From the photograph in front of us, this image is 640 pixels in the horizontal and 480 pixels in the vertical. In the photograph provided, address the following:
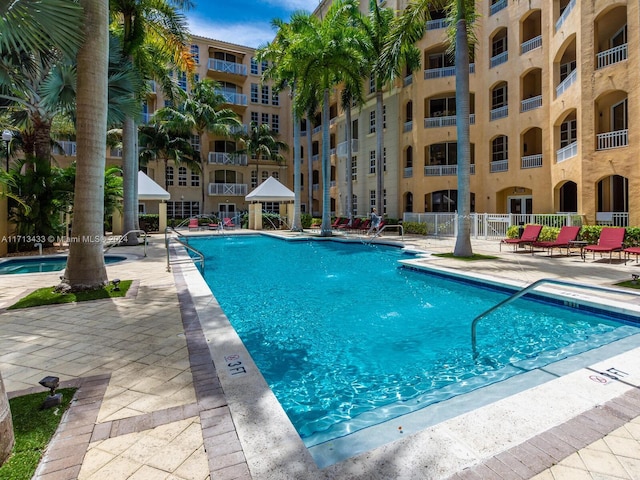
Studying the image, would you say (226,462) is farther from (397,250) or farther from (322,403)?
(397,250)

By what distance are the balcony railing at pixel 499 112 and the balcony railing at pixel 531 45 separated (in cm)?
291

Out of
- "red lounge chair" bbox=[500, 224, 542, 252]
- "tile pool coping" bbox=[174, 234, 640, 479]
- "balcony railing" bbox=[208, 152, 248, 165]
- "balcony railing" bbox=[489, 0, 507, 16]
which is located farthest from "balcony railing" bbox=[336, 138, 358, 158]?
"tile pool coping" bbox=[174, 234, 640, 479]

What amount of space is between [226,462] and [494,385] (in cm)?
272

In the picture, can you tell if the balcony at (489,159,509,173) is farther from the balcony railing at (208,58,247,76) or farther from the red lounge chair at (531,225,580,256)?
the balcony railing at (208,58,247,76)

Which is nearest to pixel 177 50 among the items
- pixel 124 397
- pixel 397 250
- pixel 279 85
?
pixel 279 85

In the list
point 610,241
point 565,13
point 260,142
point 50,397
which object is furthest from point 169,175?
point 50,397

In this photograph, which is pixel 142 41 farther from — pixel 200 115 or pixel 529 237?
pixel 200 115

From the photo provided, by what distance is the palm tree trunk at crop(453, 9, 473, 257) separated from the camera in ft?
39.7

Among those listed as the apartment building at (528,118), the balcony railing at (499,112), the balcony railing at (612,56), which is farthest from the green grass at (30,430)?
the balcony railing at (499,112)

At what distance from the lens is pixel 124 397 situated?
129 inches

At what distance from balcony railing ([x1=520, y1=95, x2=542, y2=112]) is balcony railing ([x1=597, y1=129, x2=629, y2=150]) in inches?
238

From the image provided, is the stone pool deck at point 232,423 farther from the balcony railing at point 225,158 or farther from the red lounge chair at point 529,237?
the balcony railing at point 225,158

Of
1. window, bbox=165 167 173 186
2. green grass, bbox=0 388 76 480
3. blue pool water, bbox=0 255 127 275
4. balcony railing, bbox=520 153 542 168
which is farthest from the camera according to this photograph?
window, bbox=165 167 173 186

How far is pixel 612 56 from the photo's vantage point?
14594mm
